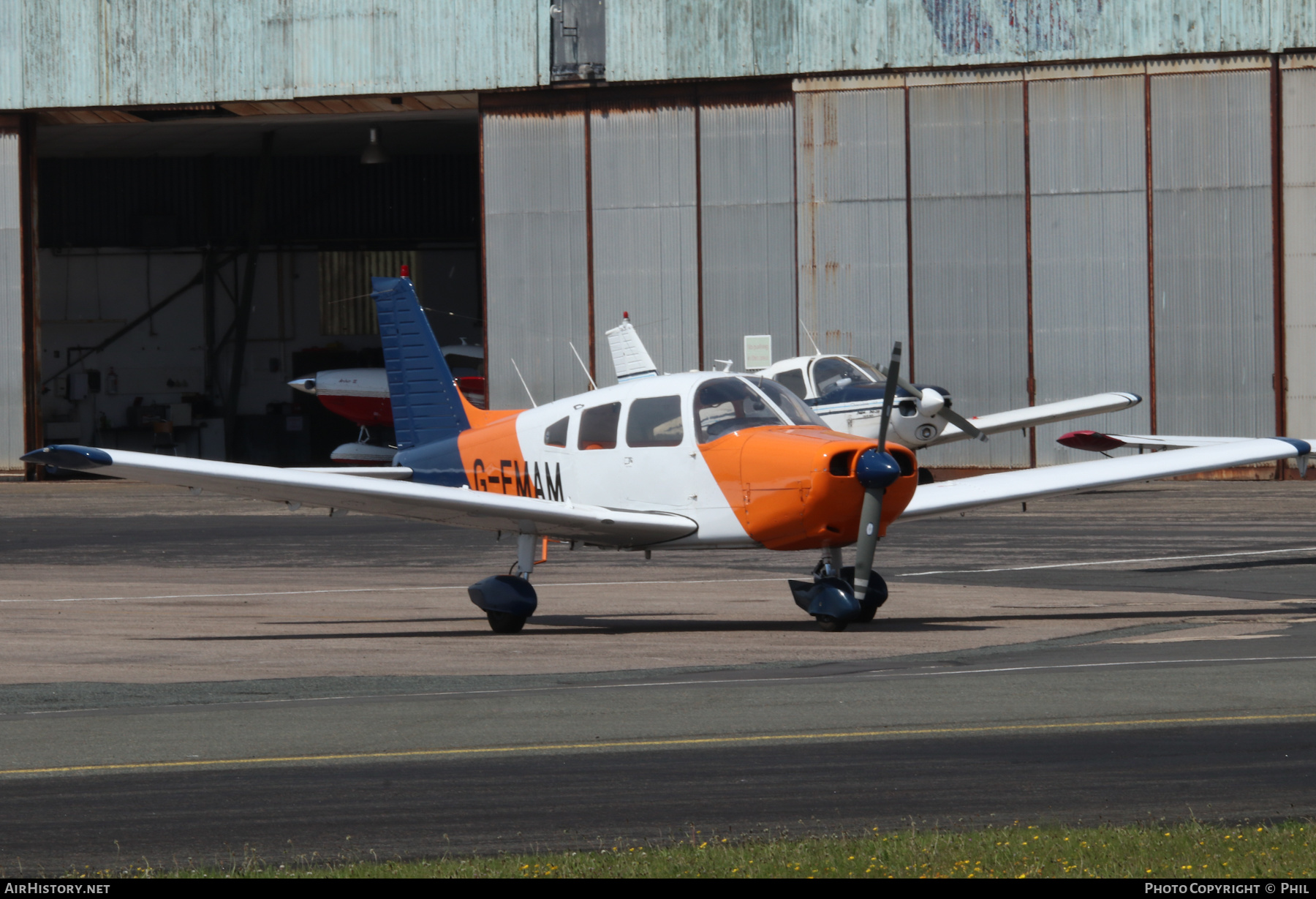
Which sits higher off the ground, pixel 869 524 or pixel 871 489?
pixel 871 489

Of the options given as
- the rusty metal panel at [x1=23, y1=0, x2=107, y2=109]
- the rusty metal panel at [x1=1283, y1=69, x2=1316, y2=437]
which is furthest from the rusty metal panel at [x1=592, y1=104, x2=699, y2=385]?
the rusty metal panel at [x1=1283, y1=69, x2=1316, y2=437]

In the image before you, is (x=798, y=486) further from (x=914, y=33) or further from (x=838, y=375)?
(x=914, y=33)

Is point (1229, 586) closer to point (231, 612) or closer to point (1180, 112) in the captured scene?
point (231, 612)

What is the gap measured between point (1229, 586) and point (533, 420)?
687 cm

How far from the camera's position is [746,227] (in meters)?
32.7

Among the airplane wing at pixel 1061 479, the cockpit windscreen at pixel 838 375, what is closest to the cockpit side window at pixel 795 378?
the cockpit windscreen at pixel 838 375

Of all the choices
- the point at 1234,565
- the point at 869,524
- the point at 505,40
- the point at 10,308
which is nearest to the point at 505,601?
the point at 869,524

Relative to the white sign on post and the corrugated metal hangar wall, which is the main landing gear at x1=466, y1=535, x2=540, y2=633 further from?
the white sign on post

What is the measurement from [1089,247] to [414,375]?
18174 millimetres

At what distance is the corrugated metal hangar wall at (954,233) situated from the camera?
3012 centimetres

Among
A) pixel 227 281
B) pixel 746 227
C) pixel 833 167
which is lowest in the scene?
pixel 746 227

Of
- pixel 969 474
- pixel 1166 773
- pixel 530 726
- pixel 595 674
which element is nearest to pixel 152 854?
pixel 530 726

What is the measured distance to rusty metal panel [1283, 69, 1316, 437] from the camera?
29.8m

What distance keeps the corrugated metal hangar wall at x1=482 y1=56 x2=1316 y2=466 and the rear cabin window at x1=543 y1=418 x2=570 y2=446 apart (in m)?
18.2
